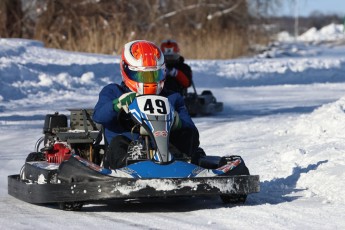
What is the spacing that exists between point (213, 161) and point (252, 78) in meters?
20.1

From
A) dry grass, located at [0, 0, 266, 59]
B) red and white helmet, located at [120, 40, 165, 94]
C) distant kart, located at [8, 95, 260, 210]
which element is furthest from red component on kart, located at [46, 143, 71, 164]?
dry grass, located at [0, 0, 266, 59]

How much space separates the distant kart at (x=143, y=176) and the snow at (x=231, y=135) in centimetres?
13

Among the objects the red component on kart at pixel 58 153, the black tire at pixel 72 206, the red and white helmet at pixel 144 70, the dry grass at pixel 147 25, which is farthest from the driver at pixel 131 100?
the dry grass at pixel 147 25

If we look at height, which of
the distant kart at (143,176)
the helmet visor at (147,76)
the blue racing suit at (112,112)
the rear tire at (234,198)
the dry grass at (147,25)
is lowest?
the rear tire at (234,198)

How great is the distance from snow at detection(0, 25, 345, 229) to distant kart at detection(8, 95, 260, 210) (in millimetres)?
134

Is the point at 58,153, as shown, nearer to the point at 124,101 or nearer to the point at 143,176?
the point at 124,101

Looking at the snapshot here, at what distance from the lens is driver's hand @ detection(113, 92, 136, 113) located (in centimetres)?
782

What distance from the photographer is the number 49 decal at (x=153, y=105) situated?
766 cm

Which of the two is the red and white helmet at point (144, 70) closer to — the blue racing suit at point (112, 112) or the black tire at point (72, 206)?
the blue racing suit at point (112, 112)

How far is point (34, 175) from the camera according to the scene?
797 cm

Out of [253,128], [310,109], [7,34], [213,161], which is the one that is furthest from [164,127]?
[7,34]

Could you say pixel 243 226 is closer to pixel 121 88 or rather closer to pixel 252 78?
pixel 121 88

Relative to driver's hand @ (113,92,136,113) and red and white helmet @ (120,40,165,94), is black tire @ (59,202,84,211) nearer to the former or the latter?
driver's hand @ (113,92,136,113)

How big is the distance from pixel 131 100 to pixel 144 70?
1.61ft
